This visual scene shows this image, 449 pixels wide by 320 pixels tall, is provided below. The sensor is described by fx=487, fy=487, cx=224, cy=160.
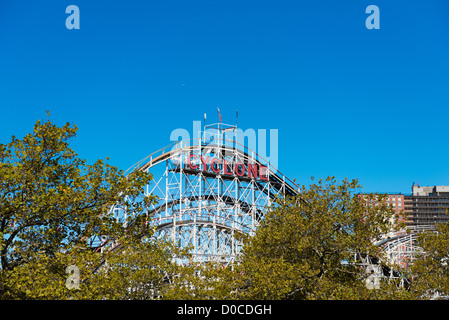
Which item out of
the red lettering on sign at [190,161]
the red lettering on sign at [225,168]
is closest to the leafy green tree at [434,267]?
the red lettering on sign at [225,168]

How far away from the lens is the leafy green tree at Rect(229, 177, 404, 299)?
26438 millimetres

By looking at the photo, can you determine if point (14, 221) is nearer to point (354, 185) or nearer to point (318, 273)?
point (318, 273)

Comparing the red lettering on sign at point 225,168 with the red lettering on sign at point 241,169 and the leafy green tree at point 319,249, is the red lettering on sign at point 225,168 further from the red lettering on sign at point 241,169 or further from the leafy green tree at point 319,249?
the leafy green tree at point 319,249

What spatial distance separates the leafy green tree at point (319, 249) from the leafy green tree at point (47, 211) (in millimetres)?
9664

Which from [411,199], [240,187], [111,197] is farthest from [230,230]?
[411,199]

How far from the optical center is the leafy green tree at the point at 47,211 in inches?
728

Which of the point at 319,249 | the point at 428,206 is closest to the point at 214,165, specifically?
the point at 319,249

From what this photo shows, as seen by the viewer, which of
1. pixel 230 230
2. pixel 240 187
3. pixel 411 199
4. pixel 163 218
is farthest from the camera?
pixel 411 199

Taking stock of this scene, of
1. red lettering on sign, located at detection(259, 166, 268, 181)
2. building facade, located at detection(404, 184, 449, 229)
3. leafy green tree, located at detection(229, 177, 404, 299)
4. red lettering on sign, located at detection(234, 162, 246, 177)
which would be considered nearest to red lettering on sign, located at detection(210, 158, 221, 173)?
red lettering on sign, located at detection(234, 162, 246, 177)

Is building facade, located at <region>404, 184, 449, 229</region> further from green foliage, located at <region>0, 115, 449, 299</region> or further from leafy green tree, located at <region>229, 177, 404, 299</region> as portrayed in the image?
leafy green tree, located at <region>229, 177, 404, 299</region>

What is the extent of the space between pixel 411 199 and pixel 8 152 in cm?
17353

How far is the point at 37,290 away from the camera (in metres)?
17.8

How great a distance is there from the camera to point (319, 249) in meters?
28.6

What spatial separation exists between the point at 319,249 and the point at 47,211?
16007 millimetres
